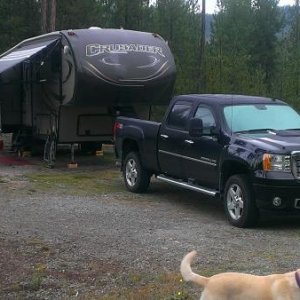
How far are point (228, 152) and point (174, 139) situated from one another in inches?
62.4

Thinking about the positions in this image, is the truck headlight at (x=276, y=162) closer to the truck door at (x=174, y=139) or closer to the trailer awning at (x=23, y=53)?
the truck door at (x=174, y=139)

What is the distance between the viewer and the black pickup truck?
819 cm

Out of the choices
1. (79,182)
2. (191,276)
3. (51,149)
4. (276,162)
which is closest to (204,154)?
(276,162)

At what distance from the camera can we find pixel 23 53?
51.9 feet

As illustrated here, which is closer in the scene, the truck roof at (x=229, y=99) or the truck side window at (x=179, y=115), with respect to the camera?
the truck roof at (x=229, y=99)

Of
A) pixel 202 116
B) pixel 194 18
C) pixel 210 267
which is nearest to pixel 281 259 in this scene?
pixel 210 267

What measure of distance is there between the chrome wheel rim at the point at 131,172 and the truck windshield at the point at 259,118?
2.68 metres

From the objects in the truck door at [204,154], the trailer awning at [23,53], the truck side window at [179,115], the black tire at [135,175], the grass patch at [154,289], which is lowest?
the grass patch at [154,289]

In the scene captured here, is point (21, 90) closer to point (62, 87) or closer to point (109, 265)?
point (62, 87)

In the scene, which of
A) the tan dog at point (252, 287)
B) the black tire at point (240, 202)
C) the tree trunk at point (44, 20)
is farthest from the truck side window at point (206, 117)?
the tree trunk at point (44, 20)

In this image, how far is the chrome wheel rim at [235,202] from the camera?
28.2ft

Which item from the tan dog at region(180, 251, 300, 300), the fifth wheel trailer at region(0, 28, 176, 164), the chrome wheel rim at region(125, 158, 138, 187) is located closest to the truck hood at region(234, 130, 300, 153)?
the chrome wheel rim at region(125, 158, 138, 187)

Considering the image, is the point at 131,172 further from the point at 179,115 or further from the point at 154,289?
the point at 154,289

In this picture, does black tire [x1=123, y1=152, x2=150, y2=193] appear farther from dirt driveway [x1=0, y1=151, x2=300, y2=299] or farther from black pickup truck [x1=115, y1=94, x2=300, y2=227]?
dirt driveway [x1=0, y1=151, x2=300, y2=299]
